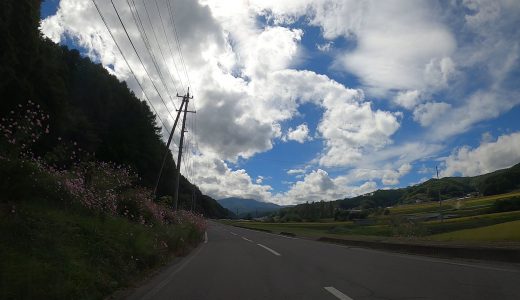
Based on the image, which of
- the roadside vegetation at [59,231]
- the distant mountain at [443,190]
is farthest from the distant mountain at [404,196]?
the roadside vegetation at [59,231]

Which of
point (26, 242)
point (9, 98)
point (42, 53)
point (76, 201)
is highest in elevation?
point (42, 53)

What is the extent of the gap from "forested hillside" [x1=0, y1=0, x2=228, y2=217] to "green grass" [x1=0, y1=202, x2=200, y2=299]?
2692mm

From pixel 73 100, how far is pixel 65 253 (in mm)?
45542

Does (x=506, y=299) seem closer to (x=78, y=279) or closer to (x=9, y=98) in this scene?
(x=78, y=279)

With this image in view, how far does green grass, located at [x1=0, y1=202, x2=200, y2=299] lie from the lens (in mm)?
6777

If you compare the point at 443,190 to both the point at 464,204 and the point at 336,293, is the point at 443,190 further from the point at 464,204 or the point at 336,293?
the point at 336,293

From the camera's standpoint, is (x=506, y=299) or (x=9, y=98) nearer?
(x=506, y=299)

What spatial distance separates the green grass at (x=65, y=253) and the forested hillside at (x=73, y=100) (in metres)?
2.69

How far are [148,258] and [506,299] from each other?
9.45 m

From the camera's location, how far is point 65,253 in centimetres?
862

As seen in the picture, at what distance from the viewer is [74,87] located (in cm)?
5125

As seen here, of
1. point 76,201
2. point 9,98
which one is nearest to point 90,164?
point 76,201

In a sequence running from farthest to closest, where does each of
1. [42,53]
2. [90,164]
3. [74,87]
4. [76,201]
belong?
[74,87] < [42,53] < [90,164] < [76,201]

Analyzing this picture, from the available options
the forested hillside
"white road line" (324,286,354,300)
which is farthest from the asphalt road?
the forested hillside
